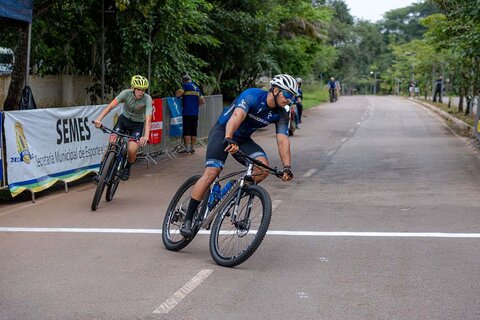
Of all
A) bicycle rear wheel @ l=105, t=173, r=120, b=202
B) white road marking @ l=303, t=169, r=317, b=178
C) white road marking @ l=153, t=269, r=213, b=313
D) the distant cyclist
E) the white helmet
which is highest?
the white helmet

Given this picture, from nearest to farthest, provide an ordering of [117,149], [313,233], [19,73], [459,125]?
[313,233] → [117,149] → [19,73] → [459,125]

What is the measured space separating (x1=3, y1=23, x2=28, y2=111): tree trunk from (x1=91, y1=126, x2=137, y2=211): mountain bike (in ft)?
11.8

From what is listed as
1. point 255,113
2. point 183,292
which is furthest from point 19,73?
point 183,292

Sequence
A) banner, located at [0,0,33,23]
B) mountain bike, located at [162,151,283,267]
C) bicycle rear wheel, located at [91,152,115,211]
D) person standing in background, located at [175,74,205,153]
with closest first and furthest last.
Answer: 1. mountain bike, located at [162,151,283,267]
2. bicycle rear wheel, located at [91,152,115,211]
3. banner, located at [0,0,33,23]
4. person standing in background, located at [175,74,205,153]

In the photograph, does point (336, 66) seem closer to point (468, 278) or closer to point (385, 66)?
point (385, 66)

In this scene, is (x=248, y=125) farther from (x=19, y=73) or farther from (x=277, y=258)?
(x=19, y=73)

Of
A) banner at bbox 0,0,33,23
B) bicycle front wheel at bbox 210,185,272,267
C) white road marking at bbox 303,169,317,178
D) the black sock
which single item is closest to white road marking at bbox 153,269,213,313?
bicycle front wheel at bbox 210,185,272,267

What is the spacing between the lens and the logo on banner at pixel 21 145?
36.4 ft

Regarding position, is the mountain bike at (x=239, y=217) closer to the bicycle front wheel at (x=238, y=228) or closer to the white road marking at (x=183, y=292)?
the bicycle front wheel at (x=238, y=228)

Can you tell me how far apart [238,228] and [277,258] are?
62 centimetres

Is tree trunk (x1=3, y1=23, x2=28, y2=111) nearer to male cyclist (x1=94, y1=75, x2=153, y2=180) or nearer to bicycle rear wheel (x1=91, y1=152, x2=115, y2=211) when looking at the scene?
male cyclist (x1=94, y1=75, x2=153, y2=180)

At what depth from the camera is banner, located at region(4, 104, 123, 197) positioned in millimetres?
11023

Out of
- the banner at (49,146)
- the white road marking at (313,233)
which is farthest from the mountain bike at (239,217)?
the banner at (49,146)

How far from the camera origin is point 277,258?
732cm
